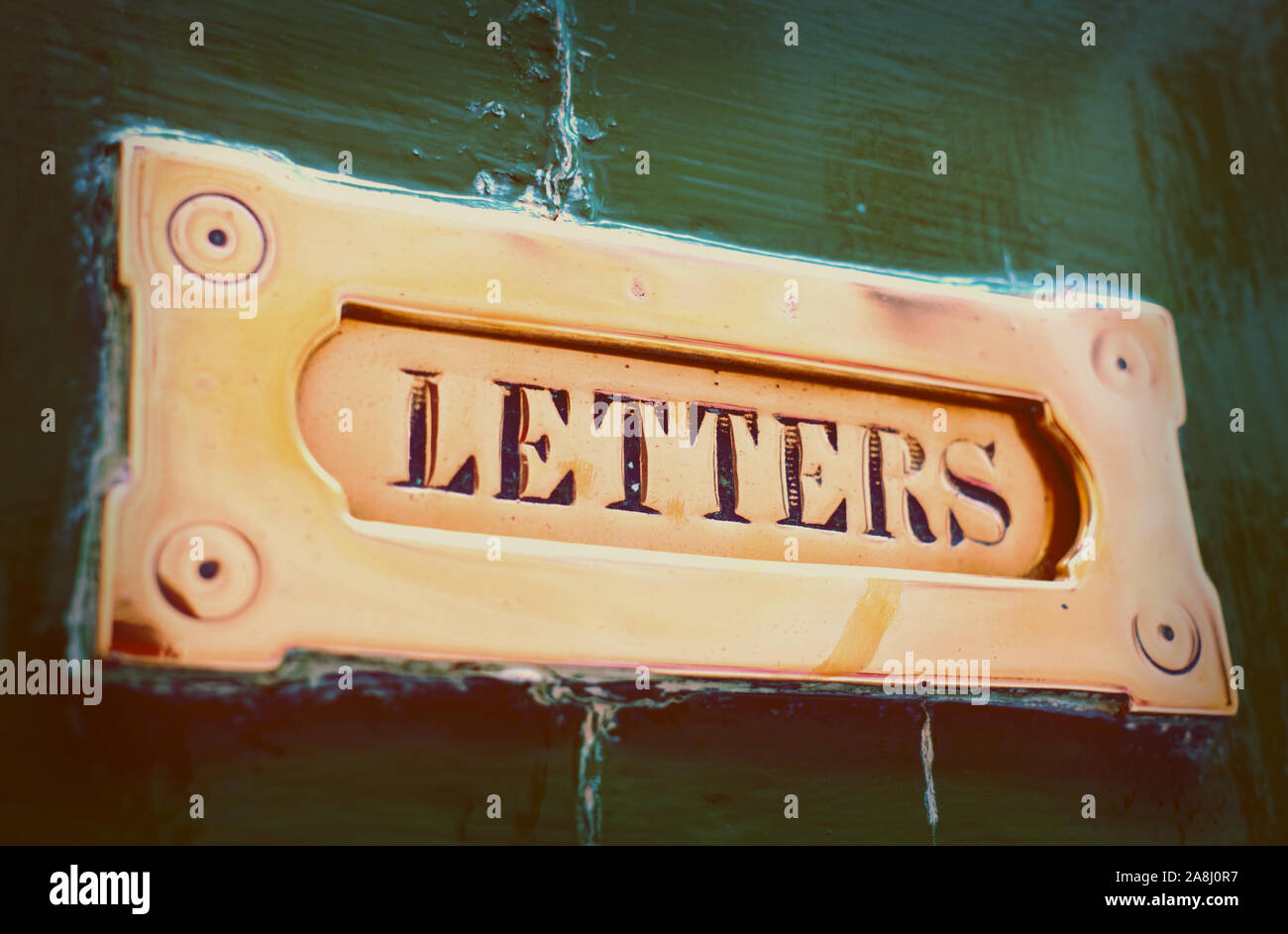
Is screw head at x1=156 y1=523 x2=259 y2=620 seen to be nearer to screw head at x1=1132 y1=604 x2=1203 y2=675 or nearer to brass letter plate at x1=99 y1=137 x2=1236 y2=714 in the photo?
brass letter plate at x1=99 y1=137 x2=1236 y2=714

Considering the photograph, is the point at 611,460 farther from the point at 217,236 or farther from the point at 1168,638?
the point at 1168,638

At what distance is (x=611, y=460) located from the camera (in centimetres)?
65

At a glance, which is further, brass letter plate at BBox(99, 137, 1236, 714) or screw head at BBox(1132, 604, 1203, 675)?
screw head at BBox(1132, 604, 1203, 675)

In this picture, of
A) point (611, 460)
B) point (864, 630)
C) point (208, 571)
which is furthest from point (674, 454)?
point (208, 571)

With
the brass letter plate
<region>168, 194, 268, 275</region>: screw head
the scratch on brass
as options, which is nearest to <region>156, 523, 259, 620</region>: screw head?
the brass letter plate

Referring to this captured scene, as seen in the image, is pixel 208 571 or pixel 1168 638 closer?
pixel 208 571

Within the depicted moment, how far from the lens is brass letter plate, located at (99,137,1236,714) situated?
1.85ft

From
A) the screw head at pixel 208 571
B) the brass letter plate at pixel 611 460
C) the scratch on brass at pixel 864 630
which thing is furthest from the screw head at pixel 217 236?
the scratch on brass at pixel 864 630

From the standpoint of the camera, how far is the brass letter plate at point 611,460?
56 centimetres

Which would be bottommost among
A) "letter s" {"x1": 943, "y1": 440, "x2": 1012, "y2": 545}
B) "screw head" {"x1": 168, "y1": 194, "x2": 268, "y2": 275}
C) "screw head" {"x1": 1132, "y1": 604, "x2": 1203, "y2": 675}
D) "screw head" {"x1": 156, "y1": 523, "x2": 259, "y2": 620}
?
"screw head" {"x1": 1132, "y1": 604, "x2": 1203, "y2": 675}
